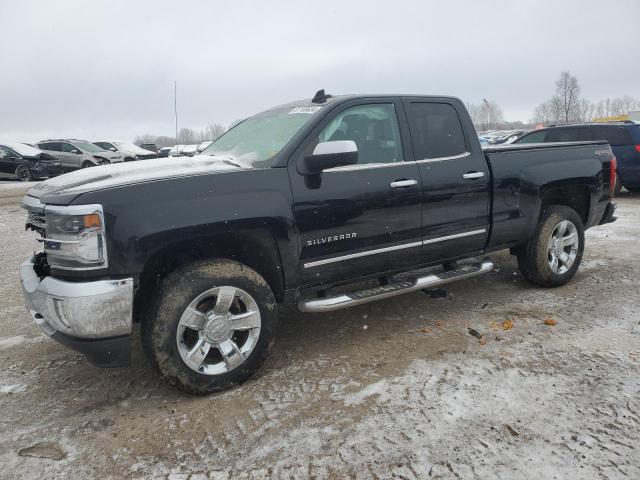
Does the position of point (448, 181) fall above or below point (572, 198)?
above

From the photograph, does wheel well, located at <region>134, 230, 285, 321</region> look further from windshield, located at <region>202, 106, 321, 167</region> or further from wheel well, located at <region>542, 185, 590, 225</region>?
wheel well, located at <region>542, 185, 590, 225</region>

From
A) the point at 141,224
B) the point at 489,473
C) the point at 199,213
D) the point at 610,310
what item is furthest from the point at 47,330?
the point at 610,310

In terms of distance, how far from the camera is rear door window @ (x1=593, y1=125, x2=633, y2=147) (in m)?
10.6

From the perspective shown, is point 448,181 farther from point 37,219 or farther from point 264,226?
point 37,219

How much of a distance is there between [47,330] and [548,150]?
4397 mm

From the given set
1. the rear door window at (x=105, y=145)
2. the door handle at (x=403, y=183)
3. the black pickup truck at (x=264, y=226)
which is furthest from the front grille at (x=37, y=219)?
the rear door window at (x=105, y=145)

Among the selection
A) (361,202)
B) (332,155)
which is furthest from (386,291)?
(332,155)

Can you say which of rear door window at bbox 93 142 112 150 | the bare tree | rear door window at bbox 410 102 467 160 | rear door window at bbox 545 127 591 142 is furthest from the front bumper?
the bare tree

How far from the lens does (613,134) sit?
10742mm

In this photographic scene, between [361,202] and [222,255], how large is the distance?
3.38 feet

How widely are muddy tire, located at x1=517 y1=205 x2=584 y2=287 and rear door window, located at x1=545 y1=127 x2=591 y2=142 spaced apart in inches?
273

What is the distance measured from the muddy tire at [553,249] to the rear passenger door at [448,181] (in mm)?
743

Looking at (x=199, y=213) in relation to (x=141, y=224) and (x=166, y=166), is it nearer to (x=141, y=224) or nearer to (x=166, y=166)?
(x=141, y=224)

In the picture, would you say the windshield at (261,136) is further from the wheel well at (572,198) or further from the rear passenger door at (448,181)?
the wheel well at (572,198)
